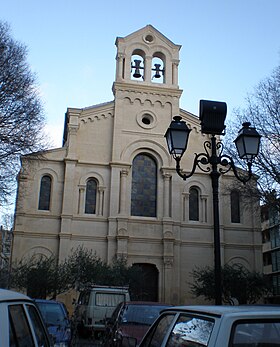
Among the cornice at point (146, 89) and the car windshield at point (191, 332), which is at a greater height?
the cornice at point (146, 89)

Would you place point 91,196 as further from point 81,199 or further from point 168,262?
point 168,262

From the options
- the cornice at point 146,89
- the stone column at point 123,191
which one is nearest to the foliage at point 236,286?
the stone column at point 123,191

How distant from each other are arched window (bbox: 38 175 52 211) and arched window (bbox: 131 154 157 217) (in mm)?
5369

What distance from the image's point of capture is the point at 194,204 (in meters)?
29.6

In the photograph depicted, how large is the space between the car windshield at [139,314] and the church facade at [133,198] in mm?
16590

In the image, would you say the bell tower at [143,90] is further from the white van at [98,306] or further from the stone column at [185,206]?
the white van at [98,306]

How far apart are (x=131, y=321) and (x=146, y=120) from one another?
73.0 feet

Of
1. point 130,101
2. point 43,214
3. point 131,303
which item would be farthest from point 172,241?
point 131,303

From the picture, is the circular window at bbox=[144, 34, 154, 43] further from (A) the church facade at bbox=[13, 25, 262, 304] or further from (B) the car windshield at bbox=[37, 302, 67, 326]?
(B) the car windshield at bbox=[37, 302, 67, 326]

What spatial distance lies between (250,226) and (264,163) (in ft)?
33.5

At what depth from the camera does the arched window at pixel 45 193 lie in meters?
27.5

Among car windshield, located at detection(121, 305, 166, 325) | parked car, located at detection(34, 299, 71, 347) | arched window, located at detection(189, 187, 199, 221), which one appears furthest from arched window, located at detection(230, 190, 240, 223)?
car windshield, located at detection(121, 305, 166, 325)

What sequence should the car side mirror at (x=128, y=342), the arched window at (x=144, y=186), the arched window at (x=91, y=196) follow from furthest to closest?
1. the arched window at (x=144, y=186)
2. the arched window at (x=91, y=196)
3. the car side mirror at (x=128, y=342)

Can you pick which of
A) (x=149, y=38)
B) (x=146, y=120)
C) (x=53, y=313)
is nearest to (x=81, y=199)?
(x=146, y=120)
